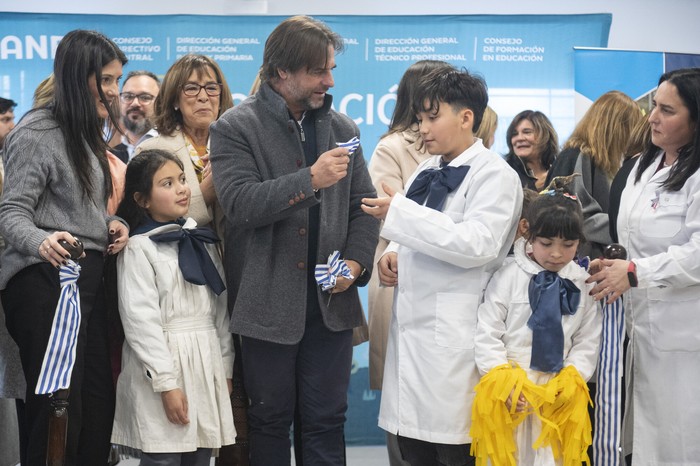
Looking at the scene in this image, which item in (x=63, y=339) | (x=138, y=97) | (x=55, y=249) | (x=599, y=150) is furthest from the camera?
(x=138, y=97)

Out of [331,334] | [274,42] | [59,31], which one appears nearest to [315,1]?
[59,31]

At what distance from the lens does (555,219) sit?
9.95 feet

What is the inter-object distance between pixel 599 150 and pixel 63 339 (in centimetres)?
267

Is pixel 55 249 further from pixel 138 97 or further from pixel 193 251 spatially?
pixel 138 97

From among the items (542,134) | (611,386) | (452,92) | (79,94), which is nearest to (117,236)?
(79,94)

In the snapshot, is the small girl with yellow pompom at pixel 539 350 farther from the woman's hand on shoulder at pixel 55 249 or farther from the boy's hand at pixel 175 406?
the woman's hand on shoulder at pixel 55 249

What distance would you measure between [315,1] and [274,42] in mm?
3685

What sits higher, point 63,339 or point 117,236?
point 117,236

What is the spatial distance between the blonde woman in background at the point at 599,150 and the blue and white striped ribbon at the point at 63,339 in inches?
94.3

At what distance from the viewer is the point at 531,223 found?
3086 millimetres

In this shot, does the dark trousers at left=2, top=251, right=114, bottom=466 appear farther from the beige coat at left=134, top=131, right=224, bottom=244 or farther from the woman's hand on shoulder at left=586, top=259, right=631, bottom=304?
the woman's hand on shoulder at left=586, top=259, right=631, bottom=304

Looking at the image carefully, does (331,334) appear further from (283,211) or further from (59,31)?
(59,31)

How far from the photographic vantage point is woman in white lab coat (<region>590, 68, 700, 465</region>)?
119 inches

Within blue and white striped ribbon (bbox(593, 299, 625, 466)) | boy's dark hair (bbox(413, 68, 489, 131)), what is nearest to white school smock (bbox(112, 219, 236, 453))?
boy's dark hair (bbox(413, 68, 489, 131))
